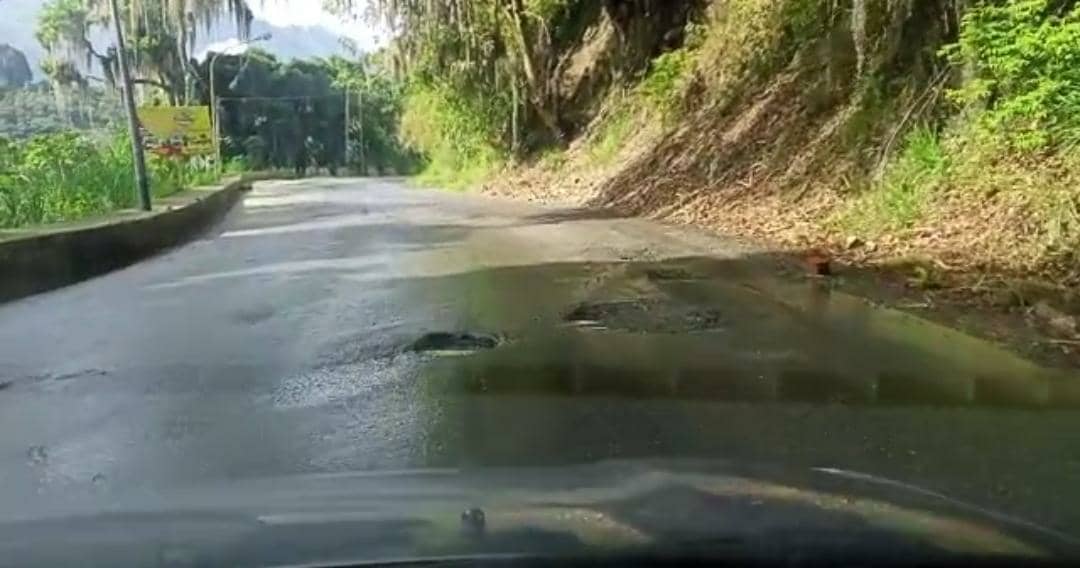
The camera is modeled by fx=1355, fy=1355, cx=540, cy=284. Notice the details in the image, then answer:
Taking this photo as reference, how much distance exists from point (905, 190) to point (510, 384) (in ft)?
30.7

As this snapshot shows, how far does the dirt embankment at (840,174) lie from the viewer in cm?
1136

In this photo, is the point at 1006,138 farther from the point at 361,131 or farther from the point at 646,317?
the point at 361,131

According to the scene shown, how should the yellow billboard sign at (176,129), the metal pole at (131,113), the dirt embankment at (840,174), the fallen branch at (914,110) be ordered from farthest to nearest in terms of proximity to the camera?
the yellow billboard sign at (176,129), the metal pole at (131,113), the fallen branch at (914,110), the dirt embankment at (840,174)

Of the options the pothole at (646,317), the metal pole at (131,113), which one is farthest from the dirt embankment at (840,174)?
the metal pole at (131,113)

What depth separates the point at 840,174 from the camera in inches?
754

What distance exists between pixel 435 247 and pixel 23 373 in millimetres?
9936

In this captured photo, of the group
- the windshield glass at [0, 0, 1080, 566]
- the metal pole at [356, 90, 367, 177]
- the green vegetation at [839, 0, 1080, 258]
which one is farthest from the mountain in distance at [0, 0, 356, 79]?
the metal pole at [356, 90, 367, 177]

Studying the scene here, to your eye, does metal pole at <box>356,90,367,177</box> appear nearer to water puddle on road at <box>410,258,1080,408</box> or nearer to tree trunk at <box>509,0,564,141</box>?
tree trunk at <box>509,0,564,141</box>

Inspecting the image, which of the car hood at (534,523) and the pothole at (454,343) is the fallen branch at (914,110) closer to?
the pothole at (454,343)

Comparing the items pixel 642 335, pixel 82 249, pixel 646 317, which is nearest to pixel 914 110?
pixel 646 317

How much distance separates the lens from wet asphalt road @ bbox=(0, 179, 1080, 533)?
6.16 m

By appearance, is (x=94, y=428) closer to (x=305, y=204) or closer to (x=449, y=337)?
(x=449, y=337)

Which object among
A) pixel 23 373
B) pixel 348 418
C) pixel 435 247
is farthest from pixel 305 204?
pixel 348 418

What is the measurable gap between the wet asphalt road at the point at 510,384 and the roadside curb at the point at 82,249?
53cm
